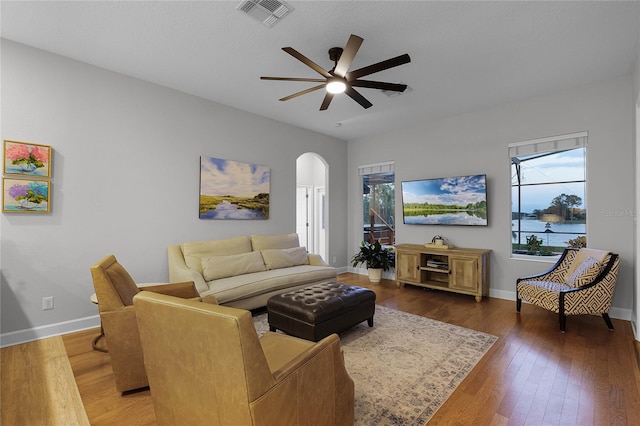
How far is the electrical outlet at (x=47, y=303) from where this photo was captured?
3.01 meters

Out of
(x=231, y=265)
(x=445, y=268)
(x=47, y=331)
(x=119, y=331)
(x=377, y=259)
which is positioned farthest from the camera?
(x=377, y=259)

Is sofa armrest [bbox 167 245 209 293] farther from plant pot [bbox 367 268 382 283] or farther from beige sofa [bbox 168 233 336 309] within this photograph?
plant pot [bbox 367 268 382 283]

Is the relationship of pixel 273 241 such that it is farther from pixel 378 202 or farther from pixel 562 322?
pixel 562 322

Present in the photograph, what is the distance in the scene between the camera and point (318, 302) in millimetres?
2855

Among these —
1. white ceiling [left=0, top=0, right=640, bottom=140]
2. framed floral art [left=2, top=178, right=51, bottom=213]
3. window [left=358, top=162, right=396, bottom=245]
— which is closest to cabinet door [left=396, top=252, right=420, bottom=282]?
window [left=358, top=162, right=396, bottom=245]

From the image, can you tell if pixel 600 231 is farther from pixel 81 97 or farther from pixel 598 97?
pixel 81 97

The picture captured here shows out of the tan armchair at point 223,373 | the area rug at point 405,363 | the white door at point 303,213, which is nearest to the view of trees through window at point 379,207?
the white door at point 303,213

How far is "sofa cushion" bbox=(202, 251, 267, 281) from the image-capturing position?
3715 millimetres

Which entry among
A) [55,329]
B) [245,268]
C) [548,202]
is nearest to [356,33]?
[245,268]

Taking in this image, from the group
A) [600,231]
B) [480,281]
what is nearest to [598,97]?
[600,231]

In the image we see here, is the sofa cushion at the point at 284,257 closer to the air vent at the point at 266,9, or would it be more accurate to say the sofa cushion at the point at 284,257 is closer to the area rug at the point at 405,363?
the area rug at the point at 405,363

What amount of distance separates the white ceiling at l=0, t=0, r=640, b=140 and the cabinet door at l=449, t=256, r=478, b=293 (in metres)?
2.37

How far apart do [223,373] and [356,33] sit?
2.81 meters

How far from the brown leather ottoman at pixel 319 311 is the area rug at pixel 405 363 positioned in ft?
0.75
